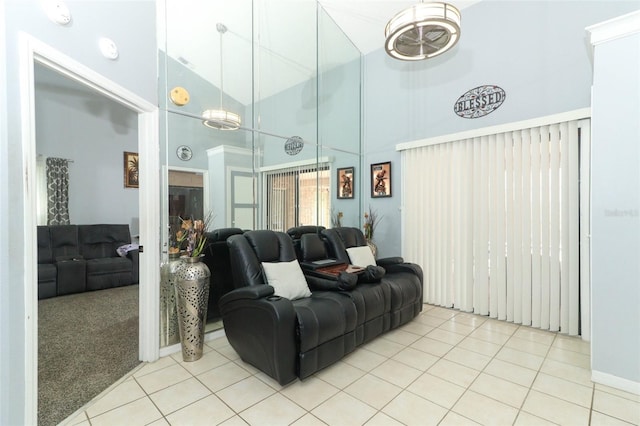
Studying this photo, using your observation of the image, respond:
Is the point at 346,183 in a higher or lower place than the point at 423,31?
lower

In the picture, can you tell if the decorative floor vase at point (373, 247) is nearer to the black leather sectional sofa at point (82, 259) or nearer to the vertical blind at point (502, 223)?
the vertical blind at point (502, 223)

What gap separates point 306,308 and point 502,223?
276 cm

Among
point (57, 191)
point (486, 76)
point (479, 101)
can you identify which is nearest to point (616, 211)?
point (479, 101)

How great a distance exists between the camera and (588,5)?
3037mm

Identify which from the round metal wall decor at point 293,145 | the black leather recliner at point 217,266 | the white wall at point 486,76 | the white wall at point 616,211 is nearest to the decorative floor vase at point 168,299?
the black leather recliner at point 217,266

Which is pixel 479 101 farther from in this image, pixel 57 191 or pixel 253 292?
pixel 57 191

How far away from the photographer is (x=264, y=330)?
2.19 metres

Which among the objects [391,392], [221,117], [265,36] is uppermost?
[265,36]

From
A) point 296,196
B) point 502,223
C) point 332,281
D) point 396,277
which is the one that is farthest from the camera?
point 296,196

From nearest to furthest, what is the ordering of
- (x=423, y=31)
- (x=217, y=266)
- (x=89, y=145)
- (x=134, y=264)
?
(x=423, y=31)
(x=217, y=266)
(x=134, y=264)
(x=89, y=145)

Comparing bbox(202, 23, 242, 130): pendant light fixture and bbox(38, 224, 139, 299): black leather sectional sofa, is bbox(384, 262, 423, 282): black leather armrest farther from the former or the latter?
bbox(38, 224, 139, 299): black leather sectional sofa

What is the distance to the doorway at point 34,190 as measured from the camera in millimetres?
1562

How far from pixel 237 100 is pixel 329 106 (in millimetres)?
1721

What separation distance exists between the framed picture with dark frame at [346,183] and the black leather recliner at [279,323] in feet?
8.12
